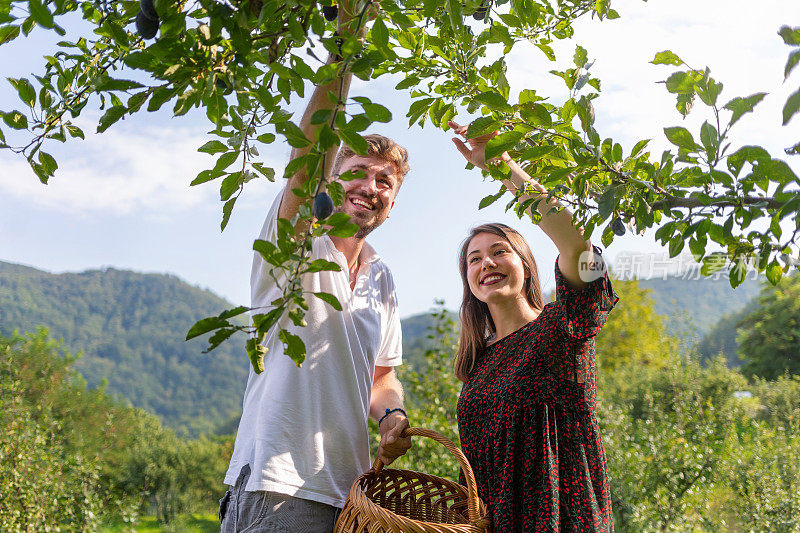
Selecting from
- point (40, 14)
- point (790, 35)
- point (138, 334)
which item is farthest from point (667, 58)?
point (138, 334)

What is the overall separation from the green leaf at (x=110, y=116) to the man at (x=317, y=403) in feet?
1.54

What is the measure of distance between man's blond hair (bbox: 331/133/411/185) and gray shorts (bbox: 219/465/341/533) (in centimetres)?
97

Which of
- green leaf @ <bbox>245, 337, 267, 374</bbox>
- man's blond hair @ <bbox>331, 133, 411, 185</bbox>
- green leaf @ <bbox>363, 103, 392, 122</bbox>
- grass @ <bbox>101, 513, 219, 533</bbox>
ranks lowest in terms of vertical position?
grass @ <bbox>101, 513, 219, 533</bbox>

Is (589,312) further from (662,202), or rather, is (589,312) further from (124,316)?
(124,316)

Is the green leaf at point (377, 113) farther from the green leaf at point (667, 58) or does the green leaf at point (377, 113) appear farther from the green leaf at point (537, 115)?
the green leaf at point (667, 58)

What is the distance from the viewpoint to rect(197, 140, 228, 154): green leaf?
1.07 metres

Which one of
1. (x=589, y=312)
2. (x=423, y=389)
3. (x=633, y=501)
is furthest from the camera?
(x=633, y=501)

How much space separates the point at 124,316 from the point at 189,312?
5813 millimetres

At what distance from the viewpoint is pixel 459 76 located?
137cm

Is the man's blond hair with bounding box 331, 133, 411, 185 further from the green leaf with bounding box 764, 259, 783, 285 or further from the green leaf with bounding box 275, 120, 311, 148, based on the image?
the green leaf with bounding box 764, 259, 783, 285

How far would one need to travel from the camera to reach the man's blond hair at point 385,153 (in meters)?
1.95

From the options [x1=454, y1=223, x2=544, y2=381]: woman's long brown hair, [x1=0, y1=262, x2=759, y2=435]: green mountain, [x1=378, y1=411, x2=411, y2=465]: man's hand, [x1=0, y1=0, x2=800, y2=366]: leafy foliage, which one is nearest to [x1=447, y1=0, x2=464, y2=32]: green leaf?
[x1=0, y1=0, x2=800, y2=366]: leafy foliage

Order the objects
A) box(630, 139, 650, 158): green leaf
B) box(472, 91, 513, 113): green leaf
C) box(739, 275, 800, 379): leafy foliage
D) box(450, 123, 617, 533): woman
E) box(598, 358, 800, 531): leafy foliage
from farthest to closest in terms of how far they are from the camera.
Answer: box(739, 275, 800, 379): leafy foliage → box(598, 358, 800, 531): leafy foliage → box(450, 123, 617, 533): woman → box(630, 139, 650, 158): green leaf → box(472, 91, 513, 113): green leaf

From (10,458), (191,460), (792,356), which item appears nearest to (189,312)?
(191,460)
